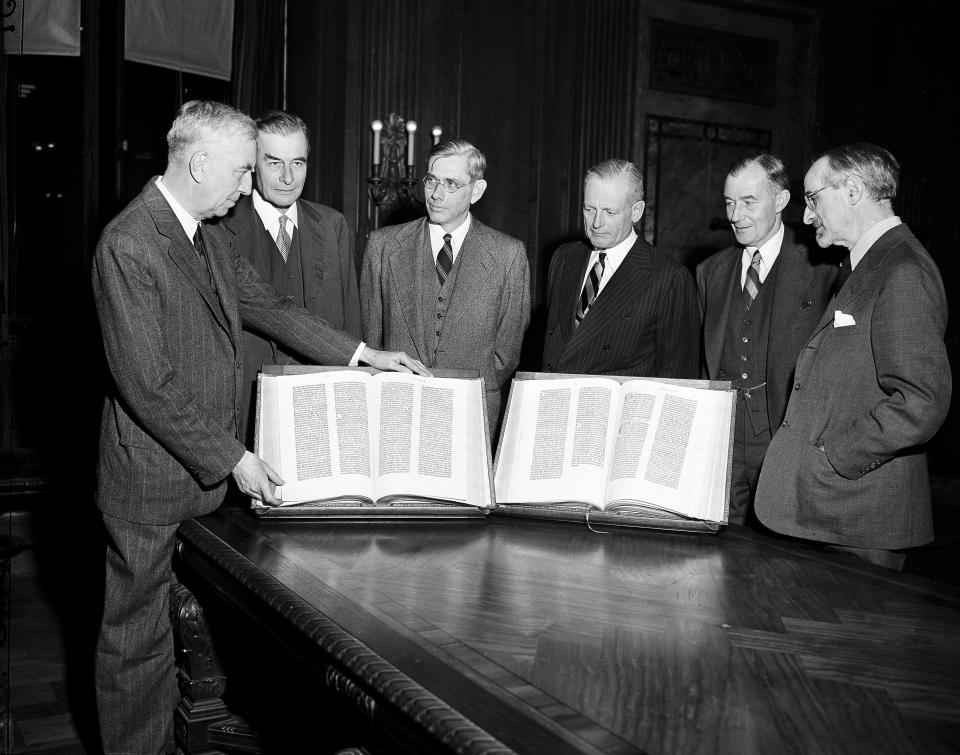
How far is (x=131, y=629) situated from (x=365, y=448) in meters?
0.68

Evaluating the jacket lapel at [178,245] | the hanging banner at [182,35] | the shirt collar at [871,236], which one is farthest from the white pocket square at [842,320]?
the hanging banner at [182,35]

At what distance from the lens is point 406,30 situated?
5.90 metres

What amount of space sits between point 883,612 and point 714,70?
6257 millimetres

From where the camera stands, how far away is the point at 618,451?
2062 millimetres

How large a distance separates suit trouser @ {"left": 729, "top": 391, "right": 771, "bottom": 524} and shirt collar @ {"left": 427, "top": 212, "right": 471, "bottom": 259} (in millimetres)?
1040

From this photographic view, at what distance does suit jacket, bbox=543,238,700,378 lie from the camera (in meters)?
3.10

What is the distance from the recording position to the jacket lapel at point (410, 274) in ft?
10.1

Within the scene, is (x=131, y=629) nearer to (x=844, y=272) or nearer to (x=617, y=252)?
(x=617, y=252)

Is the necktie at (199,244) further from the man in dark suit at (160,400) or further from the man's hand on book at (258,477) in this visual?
the man's hand on book at (258,477)

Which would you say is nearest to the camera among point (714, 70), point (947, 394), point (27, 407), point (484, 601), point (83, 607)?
point (484, 601)

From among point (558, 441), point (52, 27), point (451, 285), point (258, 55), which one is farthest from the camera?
point (258, 55)

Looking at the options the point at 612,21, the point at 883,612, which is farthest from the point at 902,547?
the point at 612,21

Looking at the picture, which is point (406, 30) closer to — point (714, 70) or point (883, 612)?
point (714, 70)

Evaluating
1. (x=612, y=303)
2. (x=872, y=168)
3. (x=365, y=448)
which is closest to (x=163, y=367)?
(x=365, y=448)
